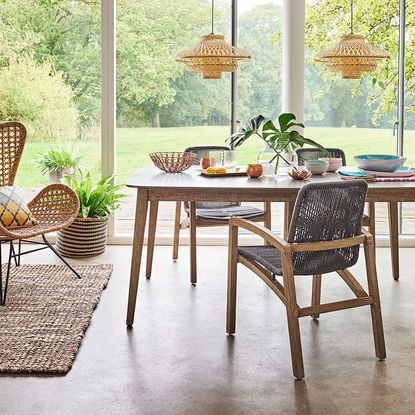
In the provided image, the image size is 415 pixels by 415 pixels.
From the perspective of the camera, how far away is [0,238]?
14.7ft

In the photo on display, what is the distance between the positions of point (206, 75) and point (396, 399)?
91.3 inches

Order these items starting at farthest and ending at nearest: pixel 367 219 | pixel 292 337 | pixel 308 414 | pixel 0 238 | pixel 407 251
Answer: pixel 407 251, pixel 367 219, pixel 0 238, pixel 292 337, pixel 308 414

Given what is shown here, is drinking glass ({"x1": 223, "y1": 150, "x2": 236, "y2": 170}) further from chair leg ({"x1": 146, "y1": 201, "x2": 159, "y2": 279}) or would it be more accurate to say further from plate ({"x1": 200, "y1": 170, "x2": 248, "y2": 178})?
chair leg ({"x1": 146, "y1": 201, "x2": 159, "y2": 279})

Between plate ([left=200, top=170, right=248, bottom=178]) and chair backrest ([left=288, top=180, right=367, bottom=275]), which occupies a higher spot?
plate ([left=200, top=170, right=248, bottom=178])

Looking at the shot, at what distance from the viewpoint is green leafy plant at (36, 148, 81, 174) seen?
20.1ft

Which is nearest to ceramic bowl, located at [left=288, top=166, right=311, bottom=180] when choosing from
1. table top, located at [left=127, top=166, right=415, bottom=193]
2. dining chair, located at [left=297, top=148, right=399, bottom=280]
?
table top, located at [left=127, top=166, right=415, bottom=193]

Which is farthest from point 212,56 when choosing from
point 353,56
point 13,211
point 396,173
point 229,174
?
point 13,211

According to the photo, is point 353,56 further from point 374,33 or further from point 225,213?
point 374,33

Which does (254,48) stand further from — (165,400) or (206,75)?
(165,400)

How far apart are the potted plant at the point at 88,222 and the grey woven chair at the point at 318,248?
2.19 m

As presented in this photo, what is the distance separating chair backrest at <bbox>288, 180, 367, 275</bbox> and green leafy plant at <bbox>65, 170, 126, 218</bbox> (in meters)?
2.56

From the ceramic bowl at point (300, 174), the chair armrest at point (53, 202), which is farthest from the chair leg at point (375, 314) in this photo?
the chair armrest at point (53, 202)

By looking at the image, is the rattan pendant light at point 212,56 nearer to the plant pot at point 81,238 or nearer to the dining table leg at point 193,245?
the dining table leg at point 193,245

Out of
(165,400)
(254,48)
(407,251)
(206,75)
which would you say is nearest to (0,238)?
(206,75)
